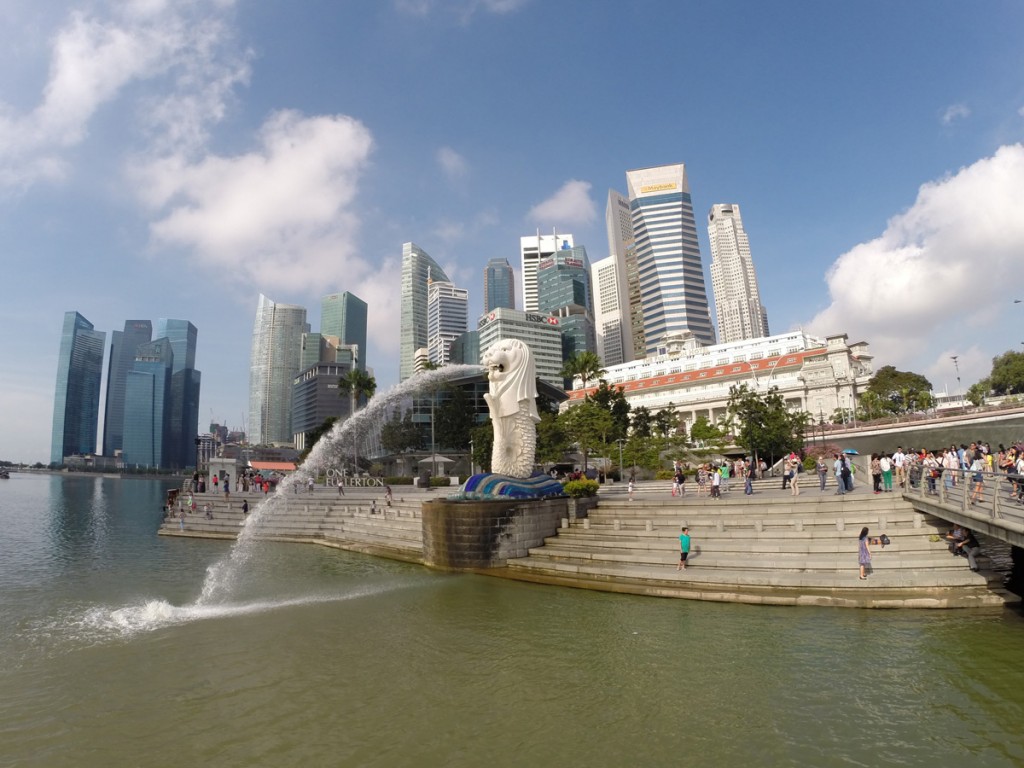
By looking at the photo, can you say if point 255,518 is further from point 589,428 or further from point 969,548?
point 969,548

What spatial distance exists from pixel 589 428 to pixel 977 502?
35.6m

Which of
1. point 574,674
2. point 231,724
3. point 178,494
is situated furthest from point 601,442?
point 231,724

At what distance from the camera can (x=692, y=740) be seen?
8.24 metres

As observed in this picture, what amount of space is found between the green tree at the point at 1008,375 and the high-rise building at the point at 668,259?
95.2 m

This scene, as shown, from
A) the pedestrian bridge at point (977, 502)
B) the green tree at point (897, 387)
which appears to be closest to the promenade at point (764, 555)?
the pedestrian bridge at point (977, 502)

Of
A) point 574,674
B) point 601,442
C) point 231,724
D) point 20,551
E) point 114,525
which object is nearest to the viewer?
point 231,724

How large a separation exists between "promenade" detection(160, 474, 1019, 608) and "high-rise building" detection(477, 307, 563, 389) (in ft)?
472

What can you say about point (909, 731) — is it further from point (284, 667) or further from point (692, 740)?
point (284, 667)

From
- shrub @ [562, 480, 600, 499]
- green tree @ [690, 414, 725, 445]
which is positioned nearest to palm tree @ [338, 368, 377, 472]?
green tree @ [690, 414, 725, 445]

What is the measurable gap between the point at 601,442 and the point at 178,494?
34961 mm

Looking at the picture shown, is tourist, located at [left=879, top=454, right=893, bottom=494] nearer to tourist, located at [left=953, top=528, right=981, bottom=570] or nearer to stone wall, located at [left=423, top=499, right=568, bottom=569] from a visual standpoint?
tourist, located at [left=953, top=528, right=981, bottom=570]

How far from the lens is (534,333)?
17562 cm

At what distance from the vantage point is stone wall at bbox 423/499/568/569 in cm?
2167

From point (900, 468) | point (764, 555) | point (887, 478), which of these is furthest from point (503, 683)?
point (900, 468)
